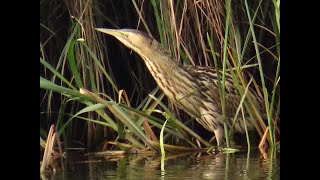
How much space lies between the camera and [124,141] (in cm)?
337

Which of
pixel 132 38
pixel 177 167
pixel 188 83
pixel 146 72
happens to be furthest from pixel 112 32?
pixel 177 167

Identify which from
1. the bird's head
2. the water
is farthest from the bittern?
the water

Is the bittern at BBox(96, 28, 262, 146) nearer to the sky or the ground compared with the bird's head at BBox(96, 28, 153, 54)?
nearer to the ground

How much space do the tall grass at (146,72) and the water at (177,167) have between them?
7 cm

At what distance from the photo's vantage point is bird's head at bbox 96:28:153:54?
3.46 m

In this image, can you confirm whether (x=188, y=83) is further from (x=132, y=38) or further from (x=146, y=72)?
(x=132, y=38)

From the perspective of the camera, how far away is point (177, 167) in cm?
315

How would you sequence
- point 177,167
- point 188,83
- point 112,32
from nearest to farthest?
point 177,167 → point 112,32 → point 188,83

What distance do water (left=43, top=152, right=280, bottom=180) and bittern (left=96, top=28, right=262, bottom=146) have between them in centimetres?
18

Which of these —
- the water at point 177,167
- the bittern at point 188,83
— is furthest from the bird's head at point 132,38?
the water at point 177,167

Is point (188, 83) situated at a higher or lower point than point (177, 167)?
higher

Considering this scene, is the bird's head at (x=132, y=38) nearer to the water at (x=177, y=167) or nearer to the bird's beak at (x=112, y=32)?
the bird's beak at (x=112, y=32)

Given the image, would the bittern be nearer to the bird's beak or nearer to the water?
the bird's beak

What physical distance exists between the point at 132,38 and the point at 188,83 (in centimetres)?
29
